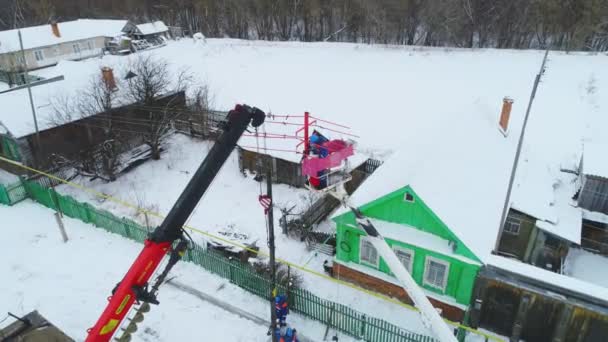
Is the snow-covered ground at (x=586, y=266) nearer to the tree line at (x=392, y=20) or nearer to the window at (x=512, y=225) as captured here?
the window at (x=512, y=225)

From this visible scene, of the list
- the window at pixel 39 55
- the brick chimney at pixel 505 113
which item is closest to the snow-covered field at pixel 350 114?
the brick chimney at pixel 505 113

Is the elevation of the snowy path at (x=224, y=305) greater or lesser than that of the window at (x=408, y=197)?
lesser

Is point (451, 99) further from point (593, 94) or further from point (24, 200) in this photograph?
point (24, 200)

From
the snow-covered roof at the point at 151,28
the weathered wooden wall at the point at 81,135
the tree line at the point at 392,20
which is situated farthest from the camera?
the snow-covered roof at the point at 151,28

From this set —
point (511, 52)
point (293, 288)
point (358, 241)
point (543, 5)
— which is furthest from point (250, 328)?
point (543, 5)

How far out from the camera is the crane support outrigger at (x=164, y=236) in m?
9.02

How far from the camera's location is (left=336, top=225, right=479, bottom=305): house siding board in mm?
13461

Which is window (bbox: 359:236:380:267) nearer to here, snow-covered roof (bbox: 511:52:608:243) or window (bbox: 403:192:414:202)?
window (bbox: 403:192:414:202)

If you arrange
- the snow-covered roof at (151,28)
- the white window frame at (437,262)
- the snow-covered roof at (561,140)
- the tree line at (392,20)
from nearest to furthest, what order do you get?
the white window frame at (437,262)
the snow-covered roof at (561,140)
the tree line at (392,20)
the snow-covered roof at (151,28)

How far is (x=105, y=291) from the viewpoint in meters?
15.5

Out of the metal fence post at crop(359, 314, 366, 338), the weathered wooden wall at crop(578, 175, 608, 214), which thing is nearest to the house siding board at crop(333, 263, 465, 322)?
the metal fence post at crop(359, 314, 366, 338)

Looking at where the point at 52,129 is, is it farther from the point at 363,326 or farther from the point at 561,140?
the point at 561,140

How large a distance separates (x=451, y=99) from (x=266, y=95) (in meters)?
16.3

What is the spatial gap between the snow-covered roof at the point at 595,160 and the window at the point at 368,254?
34.7 ft
